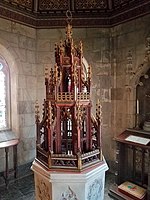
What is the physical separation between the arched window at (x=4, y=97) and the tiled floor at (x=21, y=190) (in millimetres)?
998

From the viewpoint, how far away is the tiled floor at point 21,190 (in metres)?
2.90

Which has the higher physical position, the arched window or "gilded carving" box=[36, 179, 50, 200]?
the arched window

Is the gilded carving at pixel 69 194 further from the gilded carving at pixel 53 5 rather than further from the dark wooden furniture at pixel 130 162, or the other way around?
the gilded carving at pixel 53 5

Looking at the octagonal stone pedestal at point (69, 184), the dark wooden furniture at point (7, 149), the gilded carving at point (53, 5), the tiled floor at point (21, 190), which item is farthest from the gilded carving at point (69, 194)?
the gilded carving at point (53, 5)

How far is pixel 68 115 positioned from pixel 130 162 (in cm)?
201

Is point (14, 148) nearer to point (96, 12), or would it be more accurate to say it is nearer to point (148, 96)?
point (148, 96)

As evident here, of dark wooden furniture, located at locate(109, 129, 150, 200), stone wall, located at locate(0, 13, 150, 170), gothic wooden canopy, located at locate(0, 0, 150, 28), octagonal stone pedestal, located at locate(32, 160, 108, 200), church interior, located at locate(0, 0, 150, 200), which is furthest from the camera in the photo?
gothic wooden canopy, located at locate(0, 0, 150, 28)

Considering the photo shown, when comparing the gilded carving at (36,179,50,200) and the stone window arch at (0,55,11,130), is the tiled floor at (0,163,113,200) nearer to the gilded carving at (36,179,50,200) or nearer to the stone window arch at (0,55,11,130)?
the stone window arch at (0,55,11,130)

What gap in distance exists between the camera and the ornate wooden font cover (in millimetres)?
1720

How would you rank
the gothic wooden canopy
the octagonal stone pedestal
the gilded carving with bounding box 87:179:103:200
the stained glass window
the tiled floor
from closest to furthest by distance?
the octagonal stone pedestal → the gilded carving with bounding box 87:179:103:200 → the tiled floor → the stained glass window → the gothic wooden canopy

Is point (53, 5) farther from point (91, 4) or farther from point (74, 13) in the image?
point (91, 4)

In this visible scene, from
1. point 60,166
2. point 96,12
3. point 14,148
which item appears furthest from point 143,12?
point 14,148

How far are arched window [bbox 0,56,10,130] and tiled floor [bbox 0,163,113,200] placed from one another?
3.27ft

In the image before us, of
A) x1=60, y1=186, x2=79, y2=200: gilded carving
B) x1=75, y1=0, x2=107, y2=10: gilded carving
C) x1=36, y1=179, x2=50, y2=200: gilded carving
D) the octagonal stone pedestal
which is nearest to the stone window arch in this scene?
x1=75, y1=0, x2=107, y2=10: gilded carving
